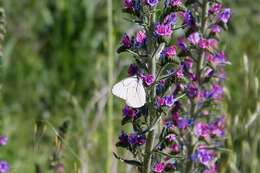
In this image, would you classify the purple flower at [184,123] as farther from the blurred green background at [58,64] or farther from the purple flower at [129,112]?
the blurred green background at [58,64]

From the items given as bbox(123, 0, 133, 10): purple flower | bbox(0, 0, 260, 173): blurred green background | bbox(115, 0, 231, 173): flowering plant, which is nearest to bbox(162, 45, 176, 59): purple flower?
bbox(115, 0, 231, 173): flowering plant

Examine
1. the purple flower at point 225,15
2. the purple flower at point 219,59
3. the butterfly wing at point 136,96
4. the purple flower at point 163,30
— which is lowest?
the butterfly wing at point 136,96

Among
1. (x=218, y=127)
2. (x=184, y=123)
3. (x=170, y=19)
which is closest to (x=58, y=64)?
(x=218, y=127)

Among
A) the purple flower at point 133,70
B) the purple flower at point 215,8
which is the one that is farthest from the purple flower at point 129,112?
the purple flower at point 215,8

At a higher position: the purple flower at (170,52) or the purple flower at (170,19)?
the purple flower at (170,19)

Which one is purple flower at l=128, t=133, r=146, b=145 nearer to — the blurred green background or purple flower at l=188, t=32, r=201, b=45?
purple flower at l=188, t=32, r=201, b=45

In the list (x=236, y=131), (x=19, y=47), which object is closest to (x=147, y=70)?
(x=236, y=131)

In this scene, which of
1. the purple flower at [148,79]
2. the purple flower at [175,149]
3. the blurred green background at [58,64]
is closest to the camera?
the purple flower at [148,79]

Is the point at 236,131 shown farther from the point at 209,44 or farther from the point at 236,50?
the point at 236,50
